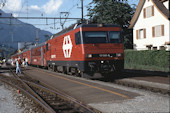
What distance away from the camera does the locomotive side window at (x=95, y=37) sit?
12.9m

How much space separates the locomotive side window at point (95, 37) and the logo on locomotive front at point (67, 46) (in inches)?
77.3

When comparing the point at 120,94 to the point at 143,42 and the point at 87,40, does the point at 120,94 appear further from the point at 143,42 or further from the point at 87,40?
the point at 143,42

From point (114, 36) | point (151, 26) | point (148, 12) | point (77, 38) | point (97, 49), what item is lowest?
point (97, 49)

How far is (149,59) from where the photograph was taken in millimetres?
24156

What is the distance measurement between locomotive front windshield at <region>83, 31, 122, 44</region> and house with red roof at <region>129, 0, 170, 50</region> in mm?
16083

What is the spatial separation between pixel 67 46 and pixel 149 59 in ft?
38.5

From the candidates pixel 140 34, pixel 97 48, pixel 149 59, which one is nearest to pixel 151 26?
pixel 140 34

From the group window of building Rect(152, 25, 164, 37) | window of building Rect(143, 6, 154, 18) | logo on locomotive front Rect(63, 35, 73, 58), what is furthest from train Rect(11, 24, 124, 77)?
window of building Rect(143, 6, 154, 18)

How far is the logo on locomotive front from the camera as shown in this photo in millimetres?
15028

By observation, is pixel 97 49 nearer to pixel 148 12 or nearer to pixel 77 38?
pixel 77 38

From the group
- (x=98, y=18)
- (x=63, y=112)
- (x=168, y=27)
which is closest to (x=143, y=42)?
(x=168, y=27)

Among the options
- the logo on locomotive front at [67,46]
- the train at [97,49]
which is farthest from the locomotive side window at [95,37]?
the logo on locomotive front at [67,46]

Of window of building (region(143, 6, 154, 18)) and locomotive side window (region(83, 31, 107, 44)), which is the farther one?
window of building (region(143, 6, 154, 18))

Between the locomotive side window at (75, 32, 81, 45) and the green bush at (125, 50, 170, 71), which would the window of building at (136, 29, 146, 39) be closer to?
the green bush at (125, 50, 170, 71)
